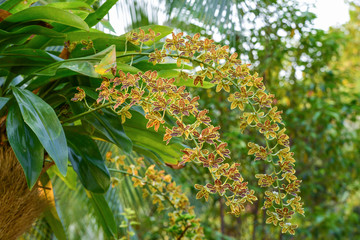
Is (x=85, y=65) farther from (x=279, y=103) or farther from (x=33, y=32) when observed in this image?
(x=279, y=103)

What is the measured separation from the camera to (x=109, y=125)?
0.71m

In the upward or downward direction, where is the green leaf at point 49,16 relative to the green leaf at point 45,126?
upward

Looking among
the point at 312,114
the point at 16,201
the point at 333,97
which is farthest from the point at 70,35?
the point at 333,97

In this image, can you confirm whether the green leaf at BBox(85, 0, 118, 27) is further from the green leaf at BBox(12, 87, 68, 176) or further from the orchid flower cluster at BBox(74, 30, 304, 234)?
the green leaf at BBox(12, 87, 68, 176)

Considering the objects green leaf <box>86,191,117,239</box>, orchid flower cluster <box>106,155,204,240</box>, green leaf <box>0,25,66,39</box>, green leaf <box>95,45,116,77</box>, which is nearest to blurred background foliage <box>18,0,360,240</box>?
orchid flower cluster <box>106,155,204,240</box>

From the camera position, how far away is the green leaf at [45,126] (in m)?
0.57

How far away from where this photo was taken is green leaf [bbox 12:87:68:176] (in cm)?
57

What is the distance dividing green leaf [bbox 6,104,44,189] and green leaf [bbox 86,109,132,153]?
0.13m

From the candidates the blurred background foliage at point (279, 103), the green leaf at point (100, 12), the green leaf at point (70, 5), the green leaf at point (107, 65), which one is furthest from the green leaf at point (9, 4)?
the blurred background foliage at point (279, 103)

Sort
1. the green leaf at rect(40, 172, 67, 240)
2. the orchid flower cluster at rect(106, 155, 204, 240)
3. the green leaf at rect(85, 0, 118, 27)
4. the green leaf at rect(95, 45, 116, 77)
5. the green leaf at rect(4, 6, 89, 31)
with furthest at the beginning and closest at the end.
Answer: the orchid flower cluster at rect(106, 155, 204, 240)
the green leaf at rect(40, 172, 67, 240)
the green leaf at rect(85, 0, 118, 27)
the green leaf at rect(4, 6, 89, 31)
the green leaf at rect(95, 45, 116, 77)

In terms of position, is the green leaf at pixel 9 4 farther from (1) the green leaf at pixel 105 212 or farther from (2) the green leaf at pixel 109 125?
(1) the green leaf at pixel 105 212

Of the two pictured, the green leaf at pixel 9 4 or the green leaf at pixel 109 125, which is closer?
the green leaf at pixel 109 125

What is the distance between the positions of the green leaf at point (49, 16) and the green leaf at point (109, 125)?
17 centimetres

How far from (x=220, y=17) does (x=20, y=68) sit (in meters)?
0.91
